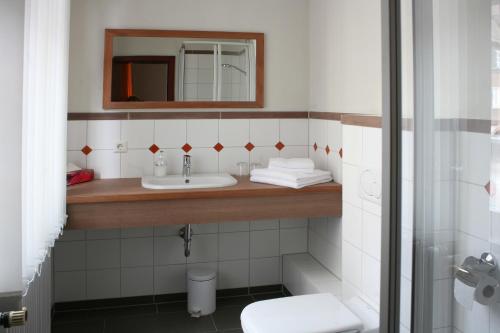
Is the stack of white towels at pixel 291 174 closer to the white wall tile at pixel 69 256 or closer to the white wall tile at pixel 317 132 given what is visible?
the white wall tile at pixel 317 132

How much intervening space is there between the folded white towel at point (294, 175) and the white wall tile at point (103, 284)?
1.19 metres

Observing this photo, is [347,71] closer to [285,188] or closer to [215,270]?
[285,188]

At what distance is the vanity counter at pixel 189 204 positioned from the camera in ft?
8.44

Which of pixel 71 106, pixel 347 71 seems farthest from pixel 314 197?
pixel 71 106

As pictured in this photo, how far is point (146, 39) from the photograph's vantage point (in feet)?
10.2

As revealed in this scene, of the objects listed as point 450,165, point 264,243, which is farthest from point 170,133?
point 450,165

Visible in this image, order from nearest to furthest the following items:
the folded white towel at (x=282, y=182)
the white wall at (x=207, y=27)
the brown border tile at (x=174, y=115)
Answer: the folded white towel at (x=282, y=182), the white wall at (x=207, y=27), the brown border tile at (x=174, y=115)

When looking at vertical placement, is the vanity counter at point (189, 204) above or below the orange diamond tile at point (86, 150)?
below

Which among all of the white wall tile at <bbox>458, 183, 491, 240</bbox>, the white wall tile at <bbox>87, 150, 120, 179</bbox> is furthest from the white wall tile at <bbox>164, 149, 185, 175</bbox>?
the white wall tile at <bbox>458, 183, 491, 240</bbox>

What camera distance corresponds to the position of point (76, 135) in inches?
121

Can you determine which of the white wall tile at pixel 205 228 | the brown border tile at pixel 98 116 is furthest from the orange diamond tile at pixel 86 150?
the white wall tile at pixel 205 228

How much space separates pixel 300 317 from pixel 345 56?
1.56 metres

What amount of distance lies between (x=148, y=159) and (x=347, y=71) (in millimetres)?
1405

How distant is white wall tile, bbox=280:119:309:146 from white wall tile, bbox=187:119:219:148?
48 cm
